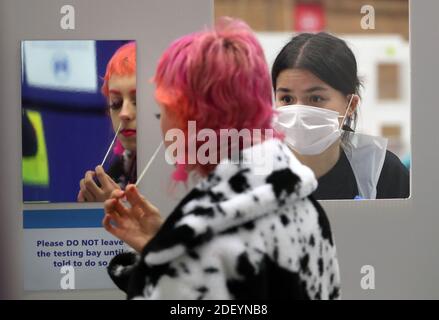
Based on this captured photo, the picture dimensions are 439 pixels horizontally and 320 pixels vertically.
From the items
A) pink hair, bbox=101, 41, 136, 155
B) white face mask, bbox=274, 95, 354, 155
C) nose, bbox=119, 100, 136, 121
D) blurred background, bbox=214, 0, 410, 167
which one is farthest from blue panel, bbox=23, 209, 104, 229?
blurred background, bbox=214, 0, 410, 167

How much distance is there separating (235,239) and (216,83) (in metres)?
0.31

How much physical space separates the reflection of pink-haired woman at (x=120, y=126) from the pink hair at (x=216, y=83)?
1.30m

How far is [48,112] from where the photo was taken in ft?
8.52

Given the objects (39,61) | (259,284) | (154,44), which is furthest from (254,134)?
(39,61)

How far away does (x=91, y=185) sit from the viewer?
260 cm

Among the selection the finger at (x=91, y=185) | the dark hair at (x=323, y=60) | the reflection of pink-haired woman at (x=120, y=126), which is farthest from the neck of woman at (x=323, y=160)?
the finger at (x=91, y=185)

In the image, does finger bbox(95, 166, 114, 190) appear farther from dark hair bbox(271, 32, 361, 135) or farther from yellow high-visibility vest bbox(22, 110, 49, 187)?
dark hair bbox(271, 32, 361, 135)

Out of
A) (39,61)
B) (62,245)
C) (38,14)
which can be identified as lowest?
(62,245)

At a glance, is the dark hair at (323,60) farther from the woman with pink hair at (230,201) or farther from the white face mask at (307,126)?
the woman with pink hair at (230,201)

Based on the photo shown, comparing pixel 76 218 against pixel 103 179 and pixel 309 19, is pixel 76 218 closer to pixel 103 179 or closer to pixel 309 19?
pixel 103 179

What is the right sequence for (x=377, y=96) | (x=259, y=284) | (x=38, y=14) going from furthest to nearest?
1. (x=377, y=96)
2. (x=38, y=14)
3. (x=259, y=284)

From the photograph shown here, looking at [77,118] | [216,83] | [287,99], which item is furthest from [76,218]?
[216,83]
